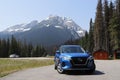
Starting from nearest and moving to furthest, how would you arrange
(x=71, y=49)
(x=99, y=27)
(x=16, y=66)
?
(x=71, y=49), (x=16, y=66), (x=99, y=27)

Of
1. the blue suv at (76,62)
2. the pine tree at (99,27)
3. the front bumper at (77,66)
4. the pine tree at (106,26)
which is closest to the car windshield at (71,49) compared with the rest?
the blue suv at (76,62)

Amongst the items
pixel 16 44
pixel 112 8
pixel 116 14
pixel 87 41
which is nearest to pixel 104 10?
pixel 112 8

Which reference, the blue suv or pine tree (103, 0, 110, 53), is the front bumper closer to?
the blue suv

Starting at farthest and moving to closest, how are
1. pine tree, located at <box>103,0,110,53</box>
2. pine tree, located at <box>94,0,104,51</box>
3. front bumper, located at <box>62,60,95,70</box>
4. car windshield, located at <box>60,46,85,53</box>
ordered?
pine tree, located at <box>94,0,104,51</box> < pine tree, located at <box>103,0,110,53</box> < car windshield, located at <box>60,46,85,53</box> < front bumper, located at <box>62,60,95,70</box>

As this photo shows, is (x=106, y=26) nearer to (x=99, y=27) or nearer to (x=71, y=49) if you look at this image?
(x=99, y=27)

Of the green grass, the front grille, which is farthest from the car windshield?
the green grass

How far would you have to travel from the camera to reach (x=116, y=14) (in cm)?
8512

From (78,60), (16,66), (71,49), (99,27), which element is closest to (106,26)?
(99,27)

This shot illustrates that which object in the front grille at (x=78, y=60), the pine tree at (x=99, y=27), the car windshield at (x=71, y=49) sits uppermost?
the pine tree at (x=99, y=27)

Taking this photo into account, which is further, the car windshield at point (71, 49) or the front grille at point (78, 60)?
the car windshield at point (71, 49)

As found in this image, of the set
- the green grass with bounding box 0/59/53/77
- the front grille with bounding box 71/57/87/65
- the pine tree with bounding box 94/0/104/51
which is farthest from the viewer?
the pine tree with bounding box 94/0/104/51

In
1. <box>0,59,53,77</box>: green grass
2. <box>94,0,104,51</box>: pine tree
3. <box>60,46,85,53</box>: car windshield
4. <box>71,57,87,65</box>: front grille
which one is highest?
<box>94,0,104,51</box>: pine tree

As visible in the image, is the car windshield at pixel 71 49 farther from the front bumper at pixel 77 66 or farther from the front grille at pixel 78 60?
the front bumper at pixel 77 66

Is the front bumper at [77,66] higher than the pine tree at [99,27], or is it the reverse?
the pine tree at [99,27]
